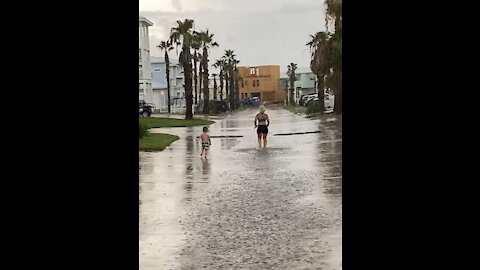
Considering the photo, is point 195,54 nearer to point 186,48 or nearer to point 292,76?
point 186,48

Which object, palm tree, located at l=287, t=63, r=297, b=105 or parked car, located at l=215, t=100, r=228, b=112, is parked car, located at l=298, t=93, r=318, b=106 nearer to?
palm tree, located at l=287, t=63, r=297, b=105

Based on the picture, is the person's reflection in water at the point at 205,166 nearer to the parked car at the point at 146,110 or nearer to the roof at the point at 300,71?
the parked car at the point at 146,110

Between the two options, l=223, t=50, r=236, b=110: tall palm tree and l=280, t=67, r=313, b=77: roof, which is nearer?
l=280, t=67, r=313, b=77: roof

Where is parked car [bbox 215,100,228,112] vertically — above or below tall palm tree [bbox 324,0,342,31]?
below

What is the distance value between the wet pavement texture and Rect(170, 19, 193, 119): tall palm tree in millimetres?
Result: 408

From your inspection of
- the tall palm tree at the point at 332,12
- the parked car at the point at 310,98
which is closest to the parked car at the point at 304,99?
the parked car at the point at 310,98

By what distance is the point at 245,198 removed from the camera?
→ 5742 millimetres

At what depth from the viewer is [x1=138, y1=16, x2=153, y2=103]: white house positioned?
5.47m

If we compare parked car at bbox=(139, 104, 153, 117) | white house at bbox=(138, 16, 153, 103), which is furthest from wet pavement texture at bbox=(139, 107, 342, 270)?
white house at bbox=(138, 16, 153, 103)

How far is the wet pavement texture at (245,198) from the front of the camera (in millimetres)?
4289

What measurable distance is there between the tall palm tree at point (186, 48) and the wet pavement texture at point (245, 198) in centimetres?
41
